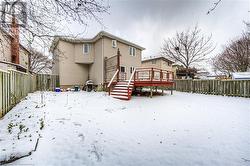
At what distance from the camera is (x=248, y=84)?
11.8 m

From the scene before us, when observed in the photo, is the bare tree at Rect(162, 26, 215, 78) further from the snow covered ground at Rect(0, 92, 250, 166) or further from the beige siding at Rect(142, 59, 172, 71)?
the snow covered ground at Rect(0, 92, 250, 166)

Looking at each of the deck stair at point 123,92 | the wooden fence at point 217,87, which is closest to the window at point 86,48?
the deck stair at point 123,92

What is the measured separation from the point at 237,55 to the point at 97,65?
22972mm

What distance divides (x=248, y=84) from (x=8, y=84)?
1539 cm

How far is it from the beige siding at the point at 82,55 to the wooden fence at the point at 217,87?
11.2 meters

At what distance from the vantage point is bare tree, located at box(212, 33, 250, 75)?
2267 centimetres

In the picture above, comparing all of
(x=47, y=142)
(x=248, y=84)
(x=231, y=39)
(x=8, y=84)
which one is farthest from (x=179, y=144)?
(x=231, y=39)

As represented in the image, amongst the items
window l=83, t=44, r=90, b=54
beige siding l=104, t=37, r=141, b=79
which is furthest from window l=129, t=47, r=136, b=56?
window l=83, t=44, r=90, b=54

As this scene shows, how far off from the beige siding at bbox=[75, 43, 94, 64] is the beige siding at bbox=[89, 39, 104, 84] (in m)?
0.58

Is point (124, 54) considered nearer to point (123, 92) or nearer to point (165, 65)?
point (123, 92)

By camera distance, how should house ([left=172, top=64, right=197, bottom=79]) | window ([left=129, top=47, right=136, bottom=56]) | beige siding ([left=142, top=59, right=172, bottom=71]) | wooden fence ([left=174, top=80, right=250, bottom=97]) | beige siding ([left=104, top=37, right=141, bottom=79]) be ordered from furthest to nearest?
house ([left=172, top=64, right=197, bottom=79]), beige siding ([left=142, top=59, right=172, bottom=71]), window ([left=129, top=47, right=136, bottom=56]), beige siding ([left=104, top=37, right=141, bottom=79]), wooden fence ([left=174, top=80, right=250, bottom=97])

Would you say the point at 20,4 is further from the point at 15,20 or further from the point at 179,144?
the point at 179,144

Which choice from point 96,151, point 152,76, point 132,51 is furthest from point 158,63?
point 96,151

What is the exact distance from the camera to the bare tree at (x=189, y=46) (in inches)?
974
